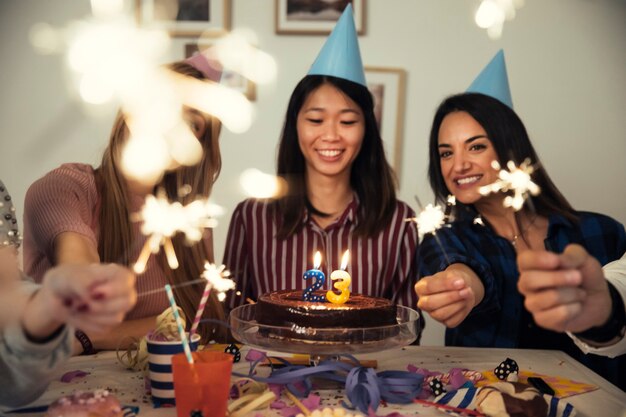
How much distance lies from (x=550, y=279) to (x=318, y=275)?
730 mm

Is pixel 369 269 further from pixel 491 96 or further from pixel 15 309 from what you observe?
pixel 15 309

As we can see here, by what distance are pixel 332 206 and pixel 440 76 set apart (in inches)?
41.0

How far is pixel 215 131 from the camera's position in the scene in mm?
1974

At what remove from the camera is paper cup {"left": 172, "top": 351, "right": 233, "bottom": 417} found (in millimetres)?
995

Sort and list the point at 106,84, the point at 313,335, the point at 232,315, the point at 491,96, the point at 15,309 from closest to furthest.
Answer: the point at 15,309, the point at 313,335, the point at 232,315, the point at 491,96, the point at 106,84

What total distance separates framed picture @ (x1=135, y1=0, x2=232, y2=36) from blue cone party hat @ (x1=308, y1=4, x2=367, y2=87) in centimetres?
86

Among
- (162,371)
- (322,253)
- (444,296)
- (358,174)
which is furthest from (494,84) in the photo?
(162,371)

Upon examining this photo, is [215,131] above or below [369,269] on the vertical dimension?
above

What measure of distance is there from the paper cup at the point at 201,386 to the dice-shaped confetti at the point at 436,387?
0.42 m

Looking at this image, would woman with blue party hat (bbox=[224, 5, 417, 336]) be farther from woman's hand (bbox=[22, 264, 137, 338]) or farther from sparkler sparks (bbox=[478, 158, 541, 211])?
woman's hand (bbox=[22, 264, 137, 338])

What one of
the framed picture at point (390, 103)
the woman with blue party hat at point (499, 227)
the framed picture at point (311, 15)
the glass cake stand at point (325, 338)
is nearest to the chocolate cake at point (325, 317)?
the glass cake stand at point (325, 338)

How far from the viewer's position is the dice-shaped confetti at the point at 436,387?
121cm

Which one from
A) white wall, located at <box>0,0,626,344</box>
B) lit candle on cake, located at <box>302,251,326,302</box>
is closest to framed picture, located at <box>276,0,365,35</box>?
white wall, located at <box>0,0,626,344</box>

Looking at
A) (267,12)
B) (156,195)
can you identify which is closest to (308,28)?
(267,12)
